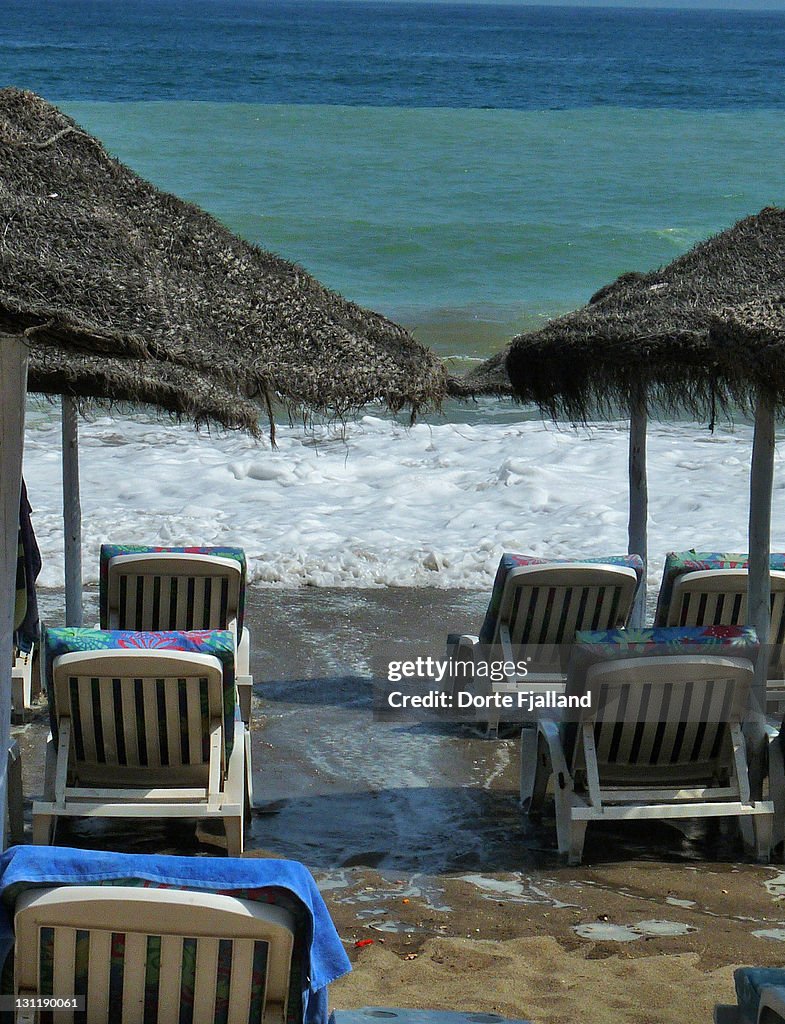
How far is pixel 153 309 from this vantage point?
10.2 feet

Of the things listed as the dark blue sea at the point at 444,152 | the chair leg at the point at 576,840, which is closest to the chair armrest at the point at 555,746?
the chair leg at the point at 576,840

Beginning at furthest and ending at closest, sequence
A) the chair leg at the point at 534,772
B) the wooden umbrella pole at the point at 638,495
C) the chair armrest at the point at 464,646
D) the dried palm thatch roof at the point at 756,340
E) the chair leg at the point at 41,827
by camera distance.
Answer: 1. the wooden umbrella pole at the point at 638,495
2. the chair armrest at the point at 464,646
3. the chair leg at the point at 534,772
4. the chair leg at the point at 41,827
5. the dried palm thatch roof at the point at 756,340

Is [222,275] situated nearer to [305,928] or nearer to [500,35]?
[305,928]

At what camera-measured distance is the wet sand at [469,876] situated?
12.6 feet

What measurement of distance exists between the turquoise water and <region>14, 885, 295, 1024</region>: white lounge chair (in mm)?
20818

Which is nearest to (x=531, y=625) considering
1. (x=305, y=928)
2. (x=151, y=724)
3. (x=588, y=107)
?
(x=151, y=724)

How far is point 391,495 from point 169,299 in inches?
361

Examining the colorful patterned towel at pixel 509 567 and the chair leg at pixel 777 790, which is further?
the colorful patterned towel at pixel 509 567

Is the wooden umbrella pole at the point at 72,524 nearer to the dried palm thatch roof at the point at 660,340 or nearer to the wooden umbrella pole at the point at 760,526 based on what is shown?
the dried palm thatch roof at the point at 660,340

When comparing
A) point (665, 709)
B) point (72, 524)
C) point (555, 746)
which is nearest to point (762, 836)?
point (665, 709)

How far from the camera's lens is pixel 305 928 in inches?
113

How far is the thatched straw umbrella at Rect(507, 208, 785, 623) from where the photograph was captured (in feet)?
17.8

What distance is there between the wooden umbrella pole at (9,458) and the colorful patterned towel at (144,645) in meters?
0.87

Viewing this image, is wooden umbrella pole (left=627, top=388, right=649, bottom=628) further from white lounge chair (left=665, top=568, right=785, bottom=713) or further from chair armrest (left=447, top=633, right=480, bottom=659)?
chair armrest (left=447, top=633, right=480, bottom=659)
